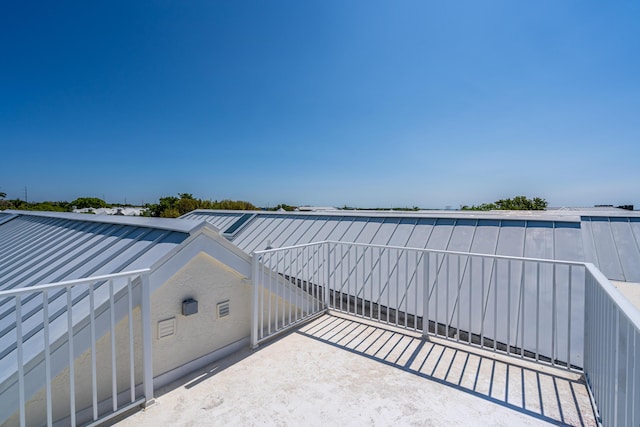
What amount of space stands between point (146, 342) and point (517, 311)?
15.0 feet

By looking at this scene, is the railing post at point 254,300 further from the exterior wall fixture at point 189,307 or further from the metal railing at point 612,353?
the metal railing at point 612,353

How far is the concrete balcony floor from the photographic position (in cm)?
187

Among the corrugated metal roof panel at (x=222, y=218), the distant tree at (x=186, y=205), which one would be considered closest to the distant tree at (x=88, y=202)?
the distant tree at (x=186, y=205)

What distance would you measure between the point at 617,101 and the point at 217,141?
18.7 meters

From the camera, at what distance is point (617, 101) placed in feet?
31.4

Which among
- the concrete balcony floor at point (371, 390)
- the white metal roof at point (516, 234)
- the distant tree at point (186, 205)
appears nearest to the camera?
the concrete balcony floor at point (371, 390)

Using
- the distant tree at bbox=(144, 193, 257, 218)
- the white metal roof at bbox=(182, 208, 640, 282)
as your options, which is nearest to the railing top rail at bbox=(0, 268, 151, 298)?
the white metal roof at bbox=(182, 208, 640, 282)

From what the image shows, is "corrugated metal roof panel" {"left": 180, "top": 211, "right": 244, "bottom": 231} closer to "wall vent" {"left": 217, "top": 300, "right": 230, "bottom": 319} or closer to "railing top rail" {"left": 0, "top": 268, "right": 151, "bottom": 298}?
"wall vent" {"left": 217, "top": 300, "right": 230, "bottom": 319}

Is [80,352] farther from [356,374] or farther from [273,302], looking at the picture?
[356,374]

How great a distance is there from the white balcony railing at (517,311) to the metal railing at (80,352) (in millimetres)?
1126

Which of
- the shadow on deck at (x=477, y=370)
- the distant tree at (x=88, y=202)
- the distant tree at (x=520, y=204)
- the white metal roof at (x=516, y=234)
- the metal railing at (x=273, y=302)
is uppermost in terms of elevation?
the distant tree at (x=88, y=202)

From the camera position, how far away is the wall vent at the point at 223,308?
262 cm

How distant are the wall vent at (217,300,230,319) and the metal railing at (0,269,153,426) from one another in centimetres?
71

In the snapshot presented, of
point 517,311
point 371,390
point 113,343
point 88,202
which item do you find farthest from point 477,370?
point 88,202
